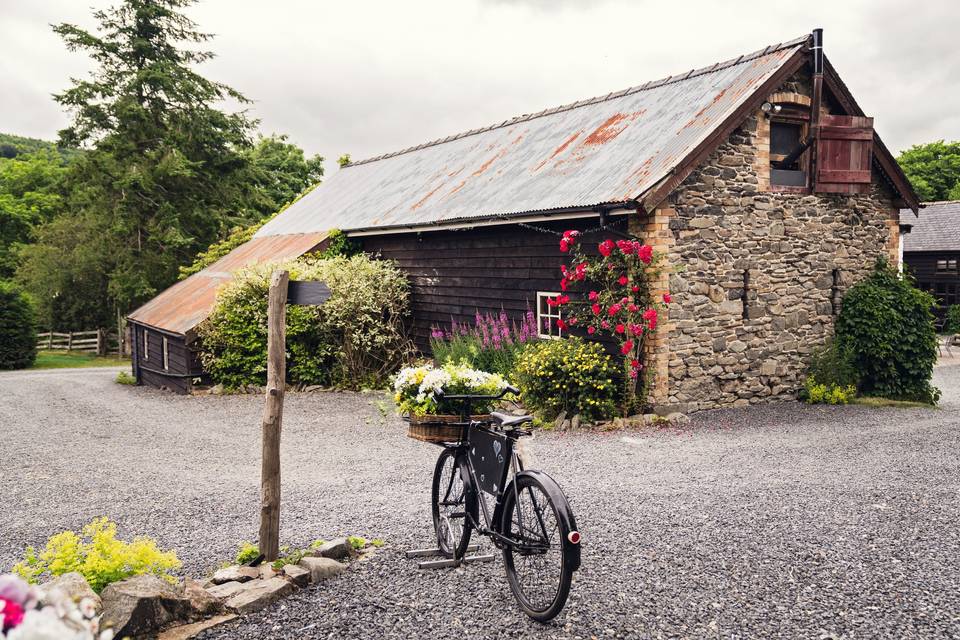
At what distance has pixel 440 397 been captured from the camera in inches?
212

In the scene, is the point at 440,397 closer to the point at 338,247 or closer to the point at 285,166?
the point at 338,247

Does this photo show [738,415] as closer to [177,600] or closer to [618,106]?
[618,106]

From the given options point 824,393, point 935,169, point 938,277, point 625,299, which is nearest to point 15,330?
point 625,299

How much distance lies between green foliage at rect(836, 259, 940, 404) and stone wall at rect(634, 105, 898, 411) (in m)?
0.35

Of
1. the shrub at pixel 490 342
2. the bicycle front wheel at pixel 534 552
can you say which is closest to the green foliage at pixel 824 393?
the shrub at pixel 490 342

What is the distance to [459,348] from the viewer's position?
14453 millimetres

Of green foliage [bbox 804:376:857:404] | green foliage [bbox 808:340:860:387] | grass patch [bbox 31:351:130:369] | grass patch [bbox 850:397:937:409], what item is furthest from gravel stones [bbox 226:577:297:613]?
grass patch [bbox 31:351:130:369]

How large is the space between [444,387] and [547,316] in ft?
25.8

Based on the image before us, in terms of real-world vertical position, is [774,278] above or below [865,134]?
below

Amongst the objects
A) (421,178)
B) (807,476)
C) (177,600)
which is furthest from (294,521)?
(421,178)

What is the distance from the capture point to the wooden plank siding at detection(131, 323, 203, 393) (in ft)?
55.6

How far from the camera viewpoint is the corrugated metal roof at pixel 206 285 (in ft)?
58.3

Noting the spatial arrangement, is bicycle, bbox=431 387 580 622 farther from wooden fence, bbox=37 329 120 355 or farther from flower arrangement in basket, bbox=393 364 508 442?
wooden fence, bbox=37 329 120 355

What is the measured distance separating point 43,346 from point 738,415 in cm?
3521
